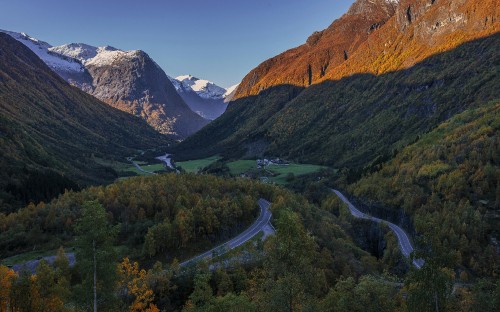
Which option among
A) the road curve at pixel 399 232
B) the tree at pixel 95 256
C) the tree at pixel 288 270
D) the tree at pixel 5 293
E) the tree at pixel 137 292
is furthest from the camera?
the road curve at pixel 399 232

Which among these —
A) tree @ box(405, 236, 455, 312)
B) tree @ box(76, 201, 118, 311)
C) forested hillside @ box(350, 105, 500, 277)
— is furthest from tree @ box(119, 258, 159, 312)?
forested hillside @ box(350, 105, 500, 277)

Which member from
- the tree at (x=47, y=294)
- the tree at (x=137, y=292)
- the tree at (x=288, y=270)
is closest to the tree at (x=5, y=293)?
the tree at (x=47, y=294)

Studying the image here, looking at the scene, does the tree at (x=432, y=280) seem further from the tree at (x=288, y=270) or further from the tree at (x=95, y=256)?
the tree at (x=95, y=256)

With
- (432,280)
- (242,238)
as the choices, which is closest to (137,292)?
(242,238)

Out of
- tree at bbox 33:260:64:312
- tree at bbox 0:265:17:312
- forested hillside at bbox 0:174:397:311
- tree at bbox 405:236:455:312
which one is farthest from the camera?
tree at bbox 33:260:64:312

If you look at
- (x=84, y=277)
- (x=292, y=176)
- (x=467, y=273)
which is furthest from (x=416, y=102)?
(x=84, y=277)

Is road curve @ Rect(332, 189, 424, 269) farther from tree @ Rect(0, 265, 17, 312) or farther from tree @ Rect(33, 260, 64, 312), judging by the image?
tree @ Rect(0, 265, 17, 312)

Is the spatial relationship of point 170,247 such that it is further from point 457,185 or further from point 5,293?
point 457,185
